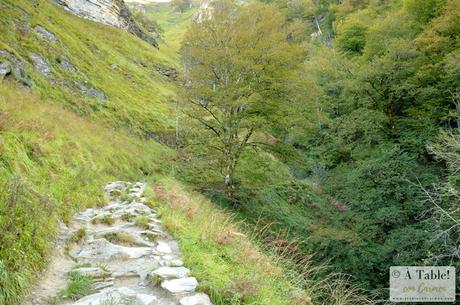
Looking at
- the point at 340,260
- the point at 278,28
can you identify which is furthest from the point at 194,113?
the point at 340,260

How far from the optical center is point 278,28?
16.6m

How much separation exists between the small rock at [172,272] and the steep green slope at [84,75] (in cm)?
1605

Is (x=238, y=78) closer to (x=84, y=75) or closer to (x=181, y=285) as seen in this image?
(x=181, y=285)

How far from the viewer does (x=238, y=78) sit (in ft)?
53.4

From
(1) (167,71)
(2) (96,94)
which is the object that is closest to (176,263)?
(2) (96,94)

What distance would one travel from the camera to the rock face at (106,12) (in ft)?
142

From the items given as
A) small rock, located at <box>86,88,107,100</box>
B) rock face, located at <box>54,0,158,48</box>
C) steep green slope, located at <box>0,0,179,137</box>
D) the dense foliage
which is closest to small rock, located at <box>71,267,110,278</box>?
the dense foliage

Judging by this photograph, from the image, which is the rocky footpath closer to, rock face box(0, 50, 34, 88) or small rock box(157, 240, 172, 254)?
small rock box(157, 240, 172, 254)

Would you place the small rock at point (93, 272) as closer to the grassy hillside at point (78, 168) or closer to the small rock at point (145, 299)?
the grassy hillside at point (78, 168)

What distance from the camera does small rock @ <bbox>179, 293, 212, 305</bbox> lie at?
13.4 feet

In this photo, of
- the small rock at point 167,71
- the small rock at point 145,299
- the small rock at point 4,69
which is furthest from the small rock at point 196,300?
the small rock at point 167,71

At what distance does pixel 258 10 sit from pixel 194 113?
21.2 ft

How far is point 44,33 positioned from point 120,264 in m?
25.3

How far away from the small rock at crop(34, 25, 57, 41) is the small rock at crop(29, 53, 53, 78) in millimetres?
4403
